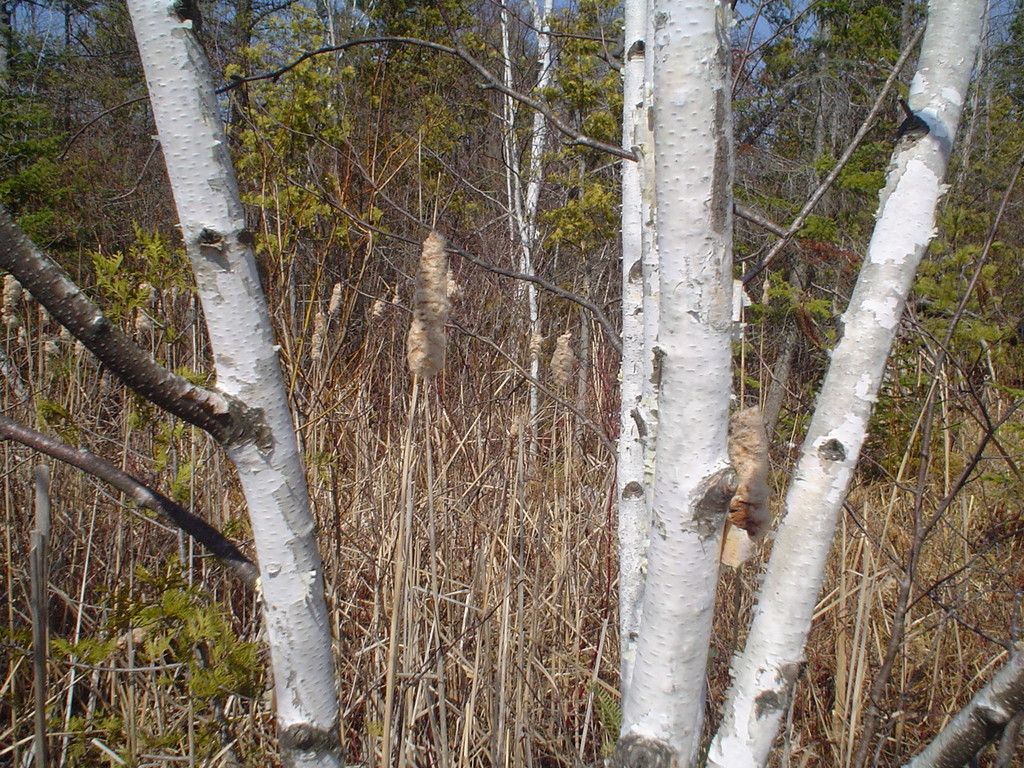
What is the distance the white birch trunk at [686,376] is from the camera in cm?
73

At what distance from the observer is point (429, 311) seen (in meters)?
1.11

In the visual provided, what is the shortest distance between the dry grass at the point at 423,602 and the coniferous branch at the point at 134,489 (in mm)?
274

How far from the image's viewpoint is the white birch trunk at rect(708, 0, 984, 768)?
875 millimetres

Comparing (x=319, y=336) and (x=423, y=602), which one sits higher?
(x=319, y=336)

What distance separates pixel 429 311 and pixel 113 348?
0.47 meters

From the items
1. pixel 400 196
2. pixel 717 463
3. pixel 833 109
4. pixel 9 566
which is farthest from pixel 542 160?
pixel 717 463

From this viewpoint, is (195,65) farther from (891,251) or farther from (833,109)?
(833,109)

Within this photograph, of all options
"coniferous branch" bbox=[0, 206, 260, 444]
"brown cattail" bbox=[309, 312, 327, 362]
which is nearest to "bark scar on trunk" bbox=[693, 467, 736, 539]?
"coniferous branch" bbox=[0, 206, 260, 444]

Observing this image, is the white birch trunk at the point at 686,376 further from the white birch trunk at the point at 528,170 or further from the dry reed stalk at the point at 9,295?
the white birch trunk at the point at 528,170

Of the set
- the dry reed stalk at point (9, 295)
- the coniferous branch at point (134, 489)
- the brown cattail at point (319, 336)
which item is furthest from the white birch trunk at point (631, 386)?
the dry reed stalk at point (9, 295)

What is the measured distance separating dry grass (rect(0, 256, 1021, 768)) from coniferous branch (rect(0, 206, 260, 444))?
1.26 ft

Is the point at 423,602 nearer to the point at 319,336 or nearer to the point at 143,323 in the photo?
the point at 319,336

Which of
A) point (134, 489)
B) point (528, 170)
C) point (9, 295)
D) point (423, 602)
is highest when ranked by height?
point (528, 170)

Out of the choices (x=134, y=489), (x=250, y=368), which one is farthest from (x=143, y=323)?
(x=250, y=368)
